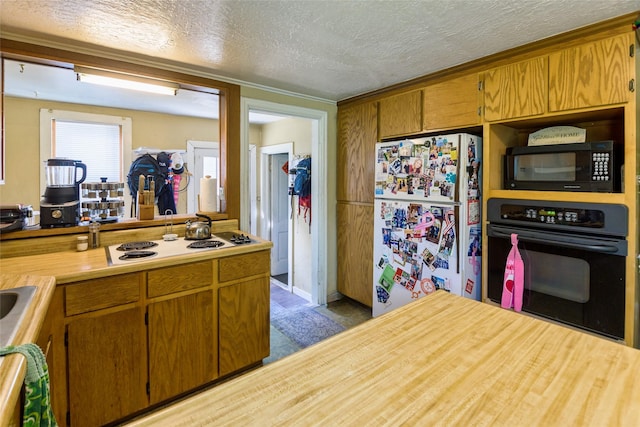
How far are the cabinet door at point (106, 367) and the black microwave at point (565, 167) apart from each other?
97.6 inches

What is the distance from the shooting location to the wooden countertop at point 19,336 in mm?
699

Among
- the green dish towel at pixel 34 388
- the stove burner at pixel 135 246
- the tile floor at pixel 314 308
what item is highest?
the stove burner at pixel 135 246

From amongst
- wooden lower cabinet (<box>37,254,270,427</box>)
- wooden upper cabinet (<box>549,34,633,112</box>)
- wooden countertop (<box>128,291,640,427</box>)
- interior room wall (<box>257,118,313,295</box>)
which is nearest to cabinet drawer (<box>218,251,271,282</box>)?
wooden lower cabinet (<box>37,254,270,427</box>)

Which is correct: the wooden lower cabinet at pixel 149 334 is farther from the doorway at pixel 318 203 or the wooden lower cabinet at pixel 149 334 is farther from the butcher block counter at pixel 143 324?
the doorway at pixel 318 203

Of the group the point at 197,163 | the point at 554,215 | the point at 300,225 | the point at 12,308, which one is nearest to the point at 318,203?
the point at 300,225

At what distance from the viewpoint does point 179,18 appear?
1705 millimetres

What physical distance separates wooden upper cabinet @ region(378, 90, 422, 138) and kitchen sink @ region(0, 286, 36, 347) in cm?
268

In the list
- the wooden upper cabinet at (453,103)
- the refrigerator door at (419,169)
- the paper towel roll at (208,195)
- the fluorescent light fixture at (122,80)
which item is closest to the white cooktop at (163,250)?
the paper towel roll at (208,195)

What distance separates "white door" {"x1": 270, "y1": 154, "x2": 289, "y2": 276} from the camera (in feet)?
14.9

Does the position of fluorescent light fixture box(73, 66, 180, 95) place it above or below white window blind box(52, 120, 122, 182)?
above

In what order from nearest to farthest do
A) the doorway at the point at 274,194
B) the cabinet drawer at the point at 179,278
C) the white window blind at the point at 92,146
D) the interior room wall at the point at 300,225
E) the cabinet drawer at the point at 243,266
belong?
the cabinet drawer at the point at 179,278 → the cabinet drawer at the point at 243,266 → the white window blind at the point at 92,146 → the interior room wall at the point at 300,225 → the doorway at the point at 274,194

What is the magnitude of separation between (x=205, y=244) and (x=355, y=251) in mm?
1670

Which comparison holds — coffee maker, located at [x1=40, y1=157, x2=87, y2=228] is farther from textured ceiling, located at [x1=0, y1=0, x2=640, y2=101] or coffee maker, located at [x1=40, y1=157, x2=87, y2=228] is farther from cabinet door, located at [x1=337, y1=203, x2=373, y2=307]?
cabinet door, located at [x1=337, y1=203, x2=373, y2=307]

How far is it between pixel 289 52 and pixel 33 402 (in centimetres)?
213
